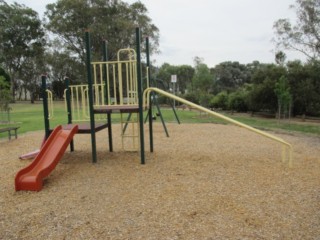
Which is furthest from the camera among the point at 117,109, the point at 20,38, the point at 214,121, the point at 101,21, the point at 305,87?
the point at 20,38

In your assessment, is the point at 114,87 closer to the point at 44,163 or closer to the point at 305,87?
the point at 44,163

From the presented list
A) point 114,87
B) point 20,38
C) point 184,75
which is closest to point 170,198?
point 114,87

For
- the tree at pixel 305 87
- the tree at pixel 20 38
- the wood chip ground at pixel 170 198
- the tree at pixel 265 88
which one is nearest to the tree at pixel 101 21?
the tree at pixel 20 38

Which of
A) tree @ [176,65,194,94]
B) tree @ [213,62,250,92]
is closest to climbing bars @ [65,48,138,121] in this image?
tree @ [213,62,250,92]

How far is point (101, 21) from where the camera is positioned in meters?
30.1

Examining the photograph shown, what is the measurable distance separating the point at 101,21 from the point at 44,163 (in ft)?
90.8

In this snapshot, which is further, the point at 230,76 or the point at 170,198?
the point at 230,76

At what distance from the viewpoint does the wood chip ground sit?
3.15 m

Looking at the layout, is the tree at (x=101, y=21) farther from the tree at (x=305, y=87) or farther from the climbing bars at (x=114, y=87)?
the climbing bars at (x=114, y=87)

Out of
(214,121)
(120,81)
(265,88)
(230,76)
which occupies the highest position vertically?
(230,76)

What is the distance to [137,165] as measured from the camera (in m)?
Result: 5.78

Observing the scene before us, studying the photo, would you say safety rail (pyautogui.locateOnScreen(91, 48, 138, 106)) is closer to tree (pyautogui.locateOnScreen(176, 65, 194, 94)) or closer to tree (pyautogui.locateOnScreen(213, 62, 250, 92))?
tree (pyautogui.locateOnScreen(213, 62, 250, 92))

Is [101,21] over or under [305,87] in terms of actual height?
over

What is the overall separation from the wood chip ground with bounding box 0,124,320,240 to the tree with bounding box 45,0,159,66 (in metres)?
25.2
